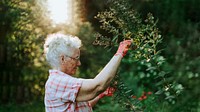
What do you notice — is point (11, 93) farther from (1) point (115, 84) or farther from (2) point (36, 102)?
(1) point (115, 84)

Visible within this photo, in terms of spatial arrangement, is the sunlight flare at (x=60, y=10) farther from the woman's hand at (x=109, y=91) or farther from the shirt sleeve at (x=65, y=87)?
the shirt sleeve at (x=65, y=87)

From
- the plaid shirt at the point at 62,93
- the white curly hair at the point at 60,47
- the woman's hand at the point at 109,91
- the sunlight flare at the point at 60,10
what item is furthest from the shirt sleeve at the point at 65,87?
the sunlight flare at the point at 60,10

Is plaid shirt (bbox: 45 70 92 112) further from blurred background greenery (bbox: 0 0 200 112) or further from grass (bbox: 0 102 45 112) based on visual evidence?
grass (bbox: 0 102 45 112)

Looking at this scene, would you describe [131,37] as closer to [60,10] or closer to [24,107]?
[60,10]

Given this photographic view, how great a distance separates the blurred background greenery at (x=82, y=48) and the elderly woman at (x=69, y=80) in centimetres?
350

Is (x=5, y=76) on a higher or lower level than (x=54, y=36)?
lower

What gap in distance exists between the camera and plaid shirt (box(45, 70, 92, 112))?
9.30 feet

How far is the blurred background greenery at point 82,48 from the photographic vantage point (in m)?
6.91

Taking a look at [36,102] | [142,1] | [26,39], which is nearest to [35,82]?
[36,102]

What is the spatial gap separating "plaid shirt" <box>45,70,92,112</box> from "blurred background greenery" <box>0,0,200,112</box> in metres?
3.54

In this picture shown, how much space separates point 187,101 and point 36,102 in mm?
3310

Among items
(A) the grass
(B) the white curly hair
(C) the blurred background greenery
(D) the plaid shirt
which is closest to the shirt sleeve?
(D) the plaid shirt

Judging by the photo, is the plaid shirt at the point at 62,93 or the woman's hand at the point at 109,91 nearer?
the plaid shirt at the point at 62,93

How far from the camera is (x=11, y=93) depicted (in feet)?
28.9
